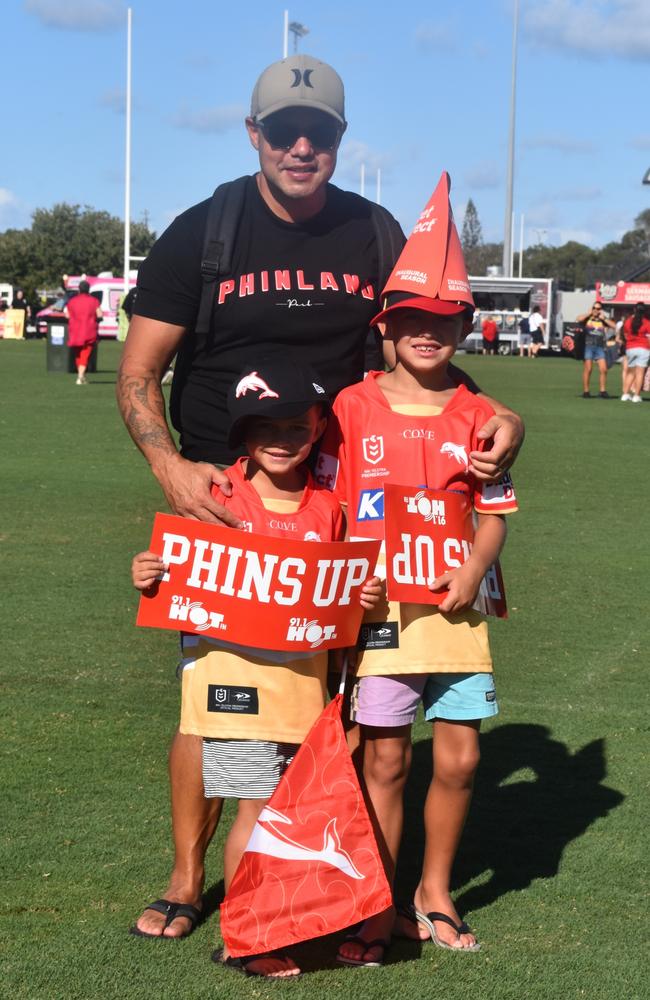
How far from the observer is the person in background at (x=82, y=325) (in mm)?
26547

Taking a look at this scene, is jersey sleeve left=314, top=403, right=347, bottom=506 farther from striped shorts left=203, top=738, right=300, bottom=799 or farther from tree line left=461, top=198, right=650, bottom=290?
tree line left=461, top=198, right=650, bottom=290

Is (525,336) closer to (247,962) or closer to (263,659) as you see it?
(263,659)

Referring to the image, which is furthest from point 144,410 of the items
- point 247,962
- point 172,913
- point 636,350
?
point 636,350

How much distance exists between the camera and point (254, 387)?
3.75 meters

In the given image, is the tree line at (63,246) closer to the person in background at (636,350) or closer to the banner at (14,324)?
the banner at (14,324)

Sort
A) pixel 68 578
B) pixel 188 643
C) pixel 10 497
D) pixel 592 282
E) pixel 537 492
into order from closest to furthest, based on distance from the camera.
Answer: pixel 188 643 < pixel 68 578 < pixel 10 497 < pixel 537 492 < pixel 592 282

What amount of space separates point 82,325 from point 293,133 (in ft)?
77.0

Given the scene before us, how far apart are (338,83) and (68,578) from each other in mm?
5125

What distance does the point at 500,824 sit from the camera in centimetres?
498

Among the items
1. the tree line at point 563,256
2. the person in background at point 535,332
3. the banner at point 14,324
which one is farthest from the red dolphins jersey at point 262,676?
the tree line at point 563,256

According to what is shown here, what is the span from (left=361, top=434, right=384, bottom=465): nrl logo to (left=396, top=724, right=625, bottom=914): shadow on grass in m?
1.40

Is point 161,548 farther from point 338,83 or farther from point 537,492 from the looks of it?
point 537,492

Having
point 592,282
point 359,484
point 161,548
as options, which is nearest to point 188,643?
point 161,548

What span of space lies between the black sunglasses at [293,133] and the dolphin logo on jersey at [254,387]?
739mm
